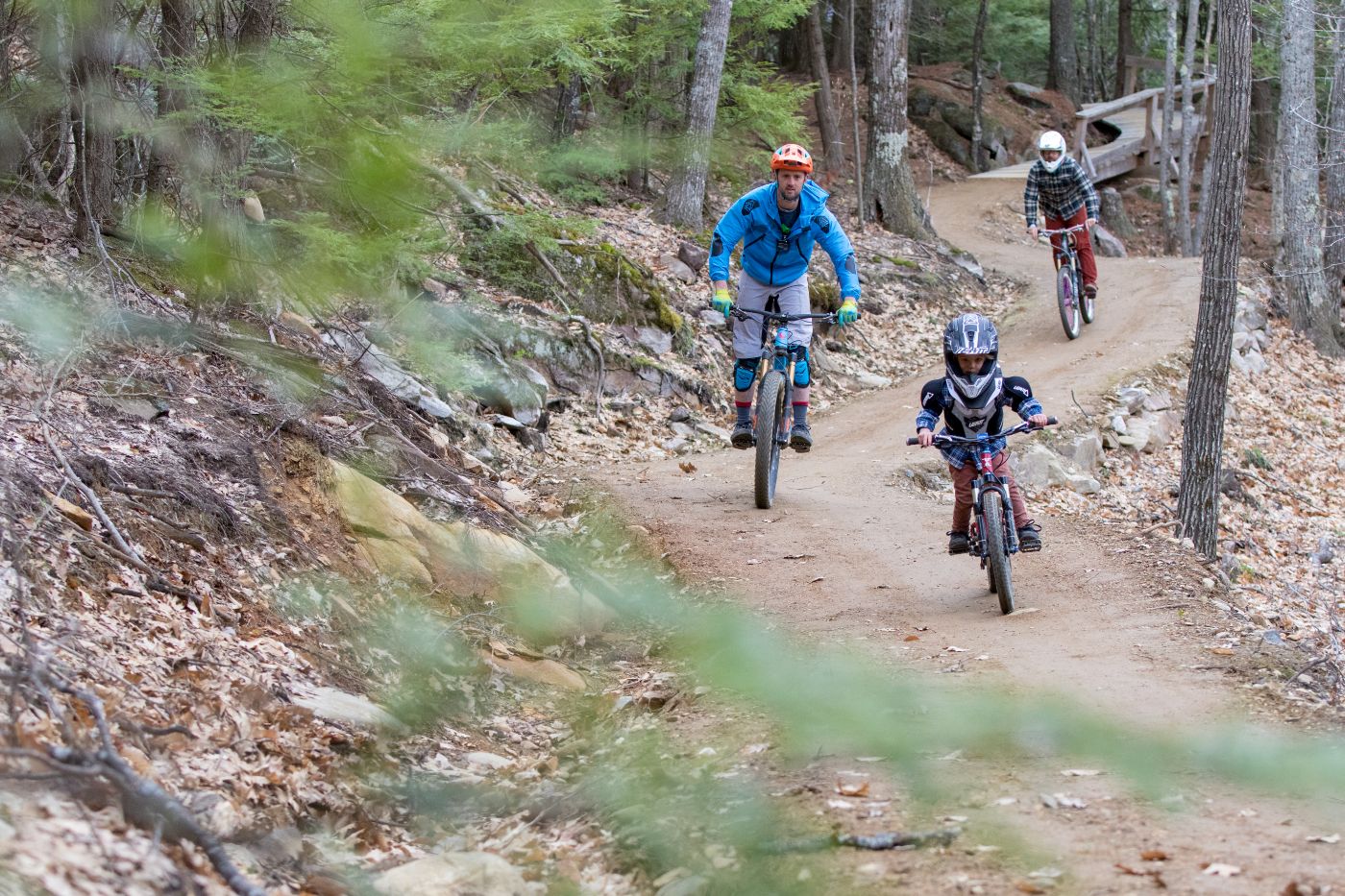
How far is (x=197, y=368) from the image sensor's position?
24.5 feet

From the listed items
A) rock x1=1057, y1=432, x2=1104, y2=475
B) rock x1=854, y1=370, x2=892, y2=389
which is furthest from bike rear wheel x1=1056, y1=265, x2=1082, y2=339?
rock x1=1057, y1=432, x2=1104, y2=475

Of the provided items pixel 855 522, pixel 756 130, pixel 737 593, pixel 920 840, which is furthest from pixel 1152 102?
pixel 920 840

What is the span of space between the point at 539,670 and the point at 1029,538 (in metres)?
2.94

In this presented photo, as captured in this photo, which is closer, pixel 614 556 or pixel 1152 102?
pixel 614 556

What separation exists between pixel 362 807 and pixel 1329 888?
3.35m

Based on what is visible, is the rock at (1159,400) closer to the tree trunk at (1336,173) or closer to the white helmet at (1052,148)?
the white helmet at (1052,148)

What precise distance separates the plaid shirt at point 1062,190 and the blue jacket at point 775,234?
23.1 ft

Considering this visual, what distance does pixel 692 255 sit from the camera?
16.1 m

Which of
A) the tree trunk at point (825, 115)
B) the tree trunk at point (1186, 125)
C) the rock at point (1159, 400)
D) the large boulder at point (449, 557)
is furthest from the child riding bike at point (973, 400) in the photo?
the tree trunk at point (1186, 125)

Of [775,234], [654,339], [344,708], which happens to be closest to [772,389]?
[775,234]

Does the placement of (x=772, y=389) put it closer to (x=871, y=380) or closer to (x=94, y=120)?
(x=94, y=120)

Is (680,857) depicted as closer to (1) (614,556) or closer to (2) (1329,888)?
(2) (1329,888)

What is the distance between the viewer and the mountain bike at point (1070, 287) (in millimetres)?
15289

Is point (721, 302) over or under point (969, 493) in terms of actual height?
over
